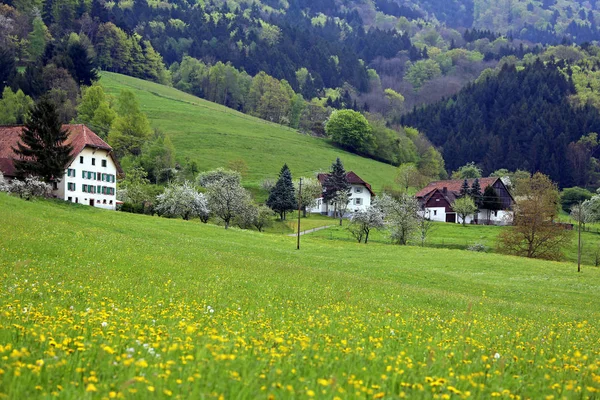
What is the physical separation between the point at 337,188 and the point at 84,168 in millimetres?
55617

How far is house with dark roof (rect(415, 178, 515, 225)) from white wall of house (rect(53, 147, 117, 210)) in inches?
2681

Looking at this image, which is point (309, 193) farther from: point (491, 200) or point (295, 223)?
point (491, 200)

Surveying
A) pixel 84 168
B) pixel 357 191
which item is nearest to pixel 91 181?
pixel 84 168

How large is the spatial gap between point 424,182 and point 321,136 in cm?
4809

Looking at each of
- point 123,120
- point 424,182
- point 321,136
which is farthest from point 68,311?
point 321,136

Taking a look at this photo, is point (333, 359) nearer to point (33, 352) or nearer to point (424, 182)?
point (33, 352)

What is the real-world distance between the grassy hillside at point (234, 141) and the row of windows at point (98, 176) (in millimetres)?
38288

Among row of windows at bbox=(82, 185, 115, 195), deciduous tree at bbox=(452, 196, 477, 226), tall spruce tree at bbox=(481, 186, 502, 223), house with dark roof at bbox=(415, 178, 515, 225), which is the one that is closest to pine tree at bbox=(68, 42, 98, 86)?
row of windows at bbox=(82, 185, 115, 195)

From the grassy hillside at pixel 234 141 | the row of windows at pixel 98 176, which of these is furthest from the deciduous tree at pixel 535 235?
the grassy hillside at pixel 234 141

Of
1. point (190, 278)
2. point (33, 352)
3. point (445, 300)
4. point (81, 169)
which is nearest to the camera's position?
point (33, 352)

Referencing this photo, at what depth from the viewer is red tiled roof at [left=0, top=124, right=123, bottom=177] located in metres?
73.9

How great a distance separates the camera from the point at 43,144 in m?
67.2

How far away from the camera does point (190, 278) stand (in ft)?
69.5

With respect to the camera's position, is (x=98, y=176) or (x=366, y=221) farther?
(x=98, y=176)
